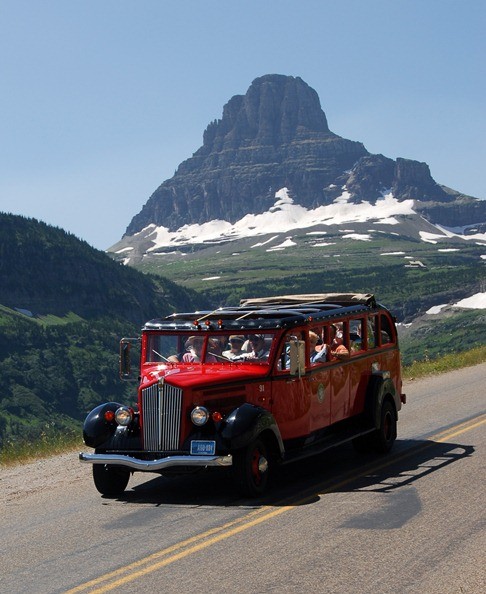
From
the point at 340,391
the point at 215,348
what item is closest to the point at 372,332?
the point at 340,391

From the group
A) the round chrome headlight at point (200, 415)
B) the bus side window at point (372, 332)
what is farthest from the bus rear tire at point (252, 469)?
the bus side window at point (372, 332)

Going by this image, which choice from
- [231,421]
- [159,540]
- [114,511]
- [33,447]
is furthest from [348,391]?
[33,447]

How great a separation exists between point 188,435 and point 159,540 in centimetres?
208

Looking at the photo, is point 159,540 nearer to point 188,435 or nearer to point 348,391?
point 188,435

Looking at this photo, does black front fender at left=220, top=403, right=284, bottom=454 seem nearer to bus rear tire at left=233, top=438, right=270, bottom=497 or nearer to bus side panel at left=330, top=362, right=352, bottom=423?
bus rear tire at left=233, top=438, right=270, bottom=497

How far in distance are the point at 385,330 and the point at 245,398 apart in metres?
5.05

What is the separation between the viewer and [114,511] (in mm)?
12586

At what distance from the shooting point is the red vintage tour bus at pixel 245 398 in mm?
12578

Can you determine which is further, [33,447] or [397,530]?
[33,447]

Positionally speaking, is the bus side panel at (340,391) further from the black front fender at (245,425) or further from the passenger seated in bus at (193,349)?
the black front fender at (245,425)

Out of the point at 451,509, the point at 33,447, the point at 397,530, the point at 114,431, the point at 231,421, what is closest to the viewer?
the point at 397,530

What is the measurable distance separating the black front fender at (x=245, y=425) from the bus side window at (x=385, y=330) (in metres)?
4.92

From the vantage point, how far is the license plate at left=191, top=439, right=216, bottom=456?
12359mm

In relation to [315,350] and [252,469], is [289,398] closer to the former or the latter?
[315,350]
